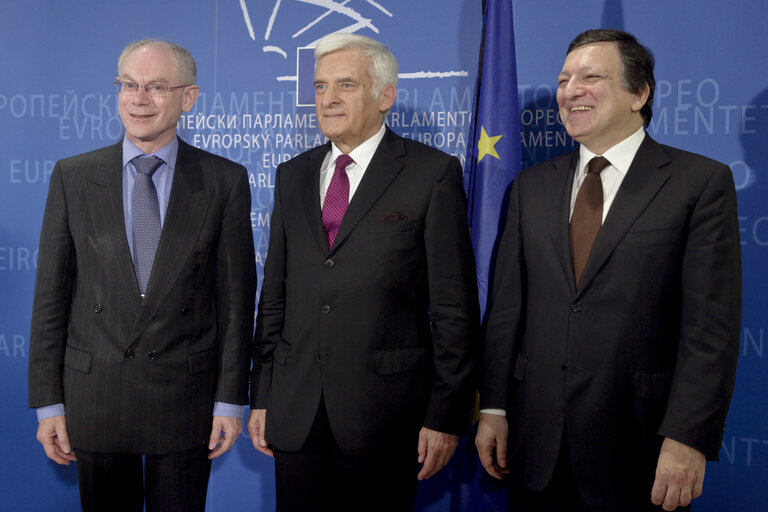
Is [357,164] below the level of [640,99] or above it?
below

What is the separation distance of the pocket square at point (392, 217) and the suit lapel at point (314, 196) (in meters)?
0.18

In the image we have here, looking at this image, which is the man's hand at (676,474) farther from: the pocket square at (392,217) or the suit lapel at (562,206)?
the pocket square at (392,217)

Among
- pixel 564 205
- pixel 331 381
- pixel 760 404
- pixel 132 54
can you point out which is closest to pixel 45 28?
pixel 132 54

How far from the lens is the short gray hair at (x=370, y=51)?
2.10 meters

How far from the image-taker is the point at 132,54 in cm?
214

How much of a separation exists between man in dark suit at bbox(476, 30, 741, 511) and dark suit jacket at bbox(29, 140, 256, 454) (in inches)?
33.2

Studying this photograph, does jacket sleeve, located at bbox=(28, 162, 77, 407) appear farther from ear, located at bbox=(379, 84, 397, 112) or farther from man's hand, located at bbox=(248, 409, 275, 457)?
ear, located at bbox=(379, 84, 397, 112)

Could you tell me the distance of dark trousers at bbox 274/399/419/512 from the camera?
1975mm

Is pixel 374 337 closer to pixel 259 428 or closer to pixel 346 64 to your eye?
pixel 259 428

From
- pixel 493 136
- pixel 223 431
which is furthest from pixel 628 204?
pixel 223 431

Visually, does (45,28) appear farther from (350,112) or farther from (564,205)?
(564,205)

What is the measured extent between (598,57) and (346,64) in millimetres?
745

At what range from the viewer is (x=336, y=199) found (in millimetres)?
2066

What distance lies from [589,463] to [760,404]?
1.23m
